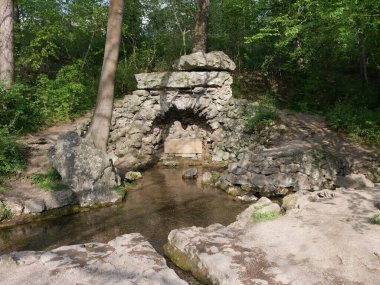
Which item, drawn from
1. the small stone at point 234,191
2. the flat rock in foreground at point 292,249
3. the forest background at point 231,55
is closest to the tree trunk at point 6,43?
the forest background at point 231,55

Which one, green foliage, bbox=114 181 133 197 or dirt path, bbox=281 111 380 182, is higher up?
dirt path, bbox=281 111 380 182

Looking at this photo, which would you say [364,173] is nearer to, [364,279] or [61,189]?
[364,279]

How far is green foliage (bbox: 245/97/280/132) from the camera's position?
12477 mm

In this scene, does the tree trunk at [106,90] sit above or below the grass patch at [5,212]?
above

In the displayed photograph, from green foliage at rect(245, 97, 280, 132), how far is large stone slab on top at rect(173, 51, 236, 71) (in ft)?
7.56

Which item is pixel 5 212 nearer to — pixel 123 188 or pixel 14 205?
pixel 14 205

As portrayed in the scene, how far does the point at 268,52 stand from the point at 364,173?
969cm

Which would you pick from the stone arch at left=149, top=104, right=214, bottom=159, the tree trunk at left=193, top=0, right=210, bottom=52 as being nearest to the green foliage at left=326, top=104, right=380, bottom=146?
the stone arch at left=149, top=104, right=214, bottom=159

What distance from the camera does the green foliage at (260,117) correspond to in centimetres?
1248

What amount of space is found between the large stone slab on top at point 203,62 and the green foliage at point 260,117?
230 cm

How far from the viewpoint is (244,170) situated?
9.73 metres

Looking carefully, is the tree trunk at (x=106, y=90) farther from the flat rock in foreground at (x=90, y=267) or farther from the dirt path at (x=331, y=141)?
the dirt path at (x=331, y=141)

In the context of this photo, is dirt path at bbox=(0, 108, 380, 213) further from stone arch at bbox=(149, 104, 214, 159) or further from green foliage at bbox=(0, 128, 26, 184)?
stone arch at bbox=(149, 104, 214, 159)

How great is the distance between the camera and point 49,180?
8.66 metres
